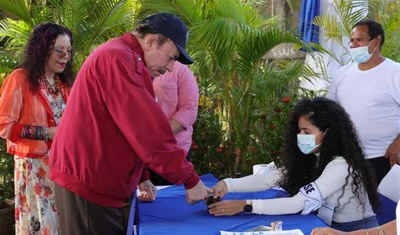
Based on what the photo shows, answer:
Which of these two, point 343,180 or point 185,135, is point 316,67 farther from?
point 343,180

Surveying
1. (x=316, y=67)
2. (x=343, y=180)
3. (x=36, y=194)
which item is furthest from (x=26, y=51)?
(x=316, y=67)

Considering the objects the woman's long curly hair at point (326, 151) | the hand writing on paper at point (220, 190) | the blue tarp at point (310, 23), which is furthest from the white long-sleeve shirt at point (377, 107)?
the blue tarp at point (310, 23)

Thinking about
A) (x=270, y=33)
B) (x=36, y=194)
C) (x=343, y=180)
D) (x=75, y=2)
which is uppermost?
(x=75, y=2)

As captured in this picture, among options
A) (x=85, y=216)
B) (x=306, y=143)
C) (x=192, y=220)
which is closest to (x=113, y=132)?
(x=85, y=216)

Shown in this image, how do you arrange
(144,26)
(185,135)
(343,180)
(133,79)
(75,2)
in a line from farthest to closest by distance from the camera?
(75,2), (185,135), (343,180), (144,26), (133,79)

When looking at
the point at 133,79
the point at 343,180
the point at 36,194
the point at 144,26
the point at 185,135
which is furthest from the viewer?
the point at 185,135

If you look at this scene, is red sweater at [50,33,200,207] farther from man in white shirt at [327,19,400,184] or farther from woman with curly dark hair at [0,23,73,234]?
man in white shirt at [327,19,400,184]

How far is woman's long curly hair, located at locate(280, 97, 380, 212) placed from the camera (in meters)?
2.44

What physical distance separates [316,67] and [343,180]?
A: 8.85ft

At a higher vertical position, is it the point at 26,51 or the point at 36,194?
the point at 26,51

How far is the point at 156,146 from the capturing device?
2088 millimetres

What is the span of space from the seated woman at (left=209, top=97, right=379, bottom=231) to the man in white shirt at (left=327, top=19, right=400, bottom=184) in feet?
2.85

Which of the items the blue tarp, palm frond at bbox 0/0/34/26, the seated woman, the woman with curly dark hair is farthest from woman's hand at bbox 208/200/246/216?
the blue tarp

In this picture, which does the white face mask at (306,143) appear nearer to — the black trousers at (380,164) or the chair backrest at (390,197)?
the chair backrest at (390,197)
